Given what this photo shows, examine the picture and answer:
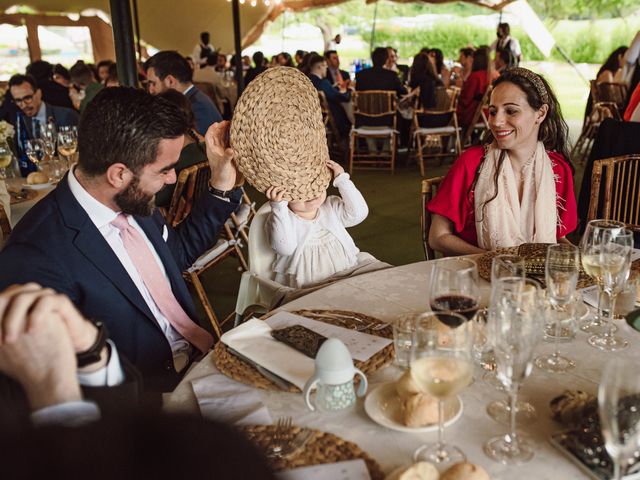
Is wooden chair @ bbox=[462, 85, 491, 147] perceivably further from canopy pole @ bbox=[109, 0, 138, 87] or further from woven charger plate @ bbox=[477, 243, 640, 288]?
woven charger plate @ bbox=[477, 243, 640, 288]

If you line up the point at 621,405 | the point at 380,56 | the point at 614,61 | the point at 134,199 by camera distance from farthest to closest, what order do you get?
the point at 614,61 → the point at 380,56 → the point at 134,199 → the point at 621,405

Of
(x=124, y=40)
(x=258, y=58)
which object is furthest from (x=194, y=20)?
(x=124, y=40)

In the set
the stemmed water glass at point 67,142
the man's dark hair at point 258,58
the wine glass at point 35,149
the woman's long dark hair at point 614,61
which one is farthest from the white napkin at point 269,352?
the man's dark hair at point 258,58

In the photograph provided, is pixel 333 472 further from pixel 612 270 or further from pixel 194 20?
pixel 194 20

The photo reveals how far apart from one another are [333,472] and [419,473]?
14 centimetres

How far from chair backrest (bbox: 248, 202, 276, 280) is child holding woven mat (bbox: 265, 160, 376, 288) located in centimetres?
3

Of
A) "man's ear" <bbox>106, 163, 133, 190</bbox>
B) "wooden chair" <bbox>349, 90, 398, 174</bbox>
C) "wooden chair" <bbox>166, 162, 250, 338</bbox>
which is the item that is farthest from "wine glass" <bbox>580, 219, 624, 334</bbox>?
"wooden chair" <bbox>349, 90, 398, 174</bbox>

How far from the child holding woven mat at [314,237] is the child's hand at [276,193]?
0.07m

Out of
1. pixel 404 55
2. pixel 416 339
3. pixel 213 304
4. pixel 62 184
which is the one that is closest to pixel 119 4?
pixel 213 304

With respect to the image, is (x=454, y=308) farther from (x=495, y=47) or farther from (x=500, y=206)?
(x=495, y=47)

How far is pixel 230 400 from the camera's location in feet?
3.70

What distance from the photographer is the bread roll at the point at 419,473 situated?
82cm

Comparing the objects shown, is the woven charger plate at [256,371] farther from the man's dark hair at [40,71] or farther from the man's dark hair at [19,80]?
the man's dark hair at [40,71]

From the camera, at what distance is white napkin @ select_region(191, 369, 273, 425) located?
1067 mm
